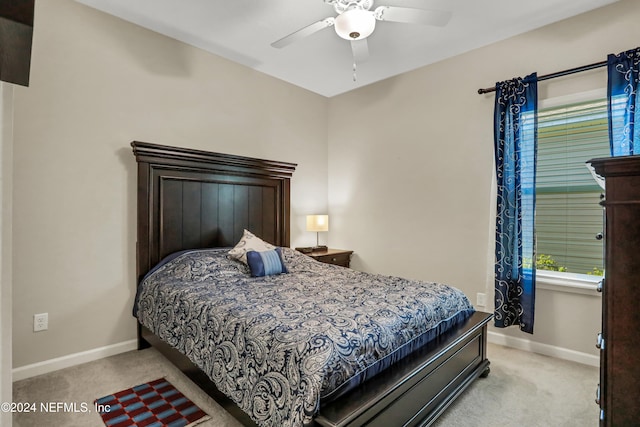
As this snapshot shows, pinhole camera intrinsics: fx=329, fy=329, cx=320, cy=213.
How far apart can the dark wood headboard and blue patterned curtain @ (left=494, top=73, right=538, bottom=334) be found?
2.29 meters

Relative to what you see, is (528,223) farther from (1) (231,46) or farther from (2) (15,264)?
(2) (15,264)

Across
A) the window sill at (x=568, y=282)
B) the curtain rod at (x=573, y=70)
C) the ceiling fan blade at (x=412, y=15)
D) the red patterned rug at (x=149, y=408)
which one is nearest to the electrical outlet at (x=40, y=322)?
the red patterned rug at (x=149, y=408)

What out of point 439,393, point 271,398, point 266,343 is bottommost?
point 439,393

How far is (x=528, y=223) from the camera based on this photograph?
288 cm

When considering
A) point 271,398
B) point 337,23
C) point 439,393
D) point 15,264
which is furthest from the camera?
point 15,264

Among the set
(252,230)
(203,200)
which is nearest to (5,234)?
(203,200)

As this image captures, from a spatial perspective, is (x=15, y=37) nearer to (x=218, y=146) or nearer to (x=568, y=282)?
(x=218, y=146)

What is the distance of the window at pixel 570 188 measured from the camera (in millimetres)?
2740

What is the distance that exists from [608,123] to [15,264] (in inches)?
178

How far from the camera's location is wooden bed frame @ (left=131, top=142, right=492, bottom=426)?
1.58 m

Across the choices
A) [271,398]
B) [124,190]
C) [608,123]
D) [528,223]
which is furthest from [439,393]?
[124,190]

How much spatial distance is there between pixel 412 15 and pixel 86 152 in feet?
8.78

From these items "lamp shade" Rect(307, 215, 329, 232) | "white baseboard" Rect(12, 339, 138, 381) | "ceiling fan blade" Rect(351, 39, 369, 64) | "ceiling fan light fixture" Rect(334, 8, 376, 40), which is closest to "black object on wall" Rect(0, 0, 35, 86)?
"ceiling fan light fixture" Rect(334, 8, 376, 40)

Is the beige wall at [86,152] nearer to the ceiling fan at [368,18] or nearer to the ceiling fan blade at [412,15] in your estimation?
the ceiling fan at [368,18]
